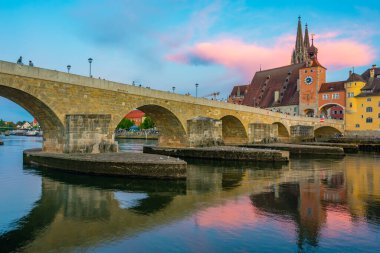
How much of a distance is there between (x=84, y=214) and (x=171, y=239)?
11.4 ft

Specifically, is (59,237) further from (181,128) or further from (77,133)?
(181,128)

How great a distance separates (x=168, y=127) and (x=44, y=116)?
519 inches

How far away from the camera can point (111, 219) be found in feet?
29.5

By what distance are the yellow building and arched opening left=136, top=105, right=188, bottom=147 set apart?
41.7m

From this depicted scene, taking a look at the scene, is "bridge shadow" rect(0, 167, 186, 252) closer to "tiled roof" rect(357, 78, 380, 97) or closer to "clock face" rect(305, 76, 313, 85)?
"tiled roof" rect(357, 78, 380, 97)

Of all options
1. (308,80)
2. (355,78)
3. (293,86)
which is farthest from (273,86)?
A: (355,78)

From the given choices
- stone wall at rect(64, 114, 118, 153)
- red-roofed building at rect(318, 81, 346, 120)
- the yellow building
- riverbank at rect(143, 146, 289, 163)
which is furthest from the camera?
red-roofed building at rect(318, 81, 346, 120)

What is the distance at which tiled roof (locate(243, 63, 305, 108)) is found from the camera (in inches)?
2876

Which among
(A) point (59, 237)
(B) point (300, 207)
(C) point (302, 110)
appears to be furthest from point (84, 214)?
(C) point (302, 110)

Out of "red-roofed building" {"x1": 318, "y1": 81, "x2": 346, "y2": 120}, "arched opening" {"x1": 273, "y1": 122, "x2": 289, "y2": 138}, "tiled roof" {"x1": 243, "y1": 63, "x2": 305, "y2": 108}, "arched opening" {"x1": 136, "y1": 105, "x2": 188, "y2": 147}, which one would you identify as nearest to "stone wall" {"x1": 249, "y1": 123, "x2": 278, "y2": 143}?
"arched opening" {"x1": 273, "y1": 122, "x2": 289, "y2": 138}

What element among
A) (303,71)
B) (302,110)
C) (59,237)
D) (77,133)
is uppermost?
(303,71)

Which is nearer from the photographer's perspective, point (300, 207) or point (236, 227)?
point (236, 227)

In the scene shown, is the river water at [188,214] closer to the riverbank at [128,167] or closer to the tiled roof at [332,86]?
the riverbank at [128,167]

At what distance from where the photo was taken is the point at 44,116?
61.2ft
